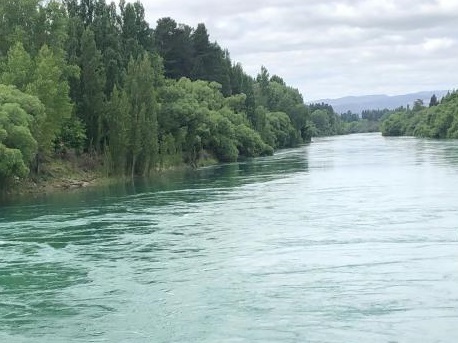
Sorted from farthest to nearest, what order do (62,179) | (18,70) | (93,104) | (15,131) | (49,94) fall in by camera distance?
1. (93,104)
2. (62,179)
3. (49,94)
4. (18,70)
5. (15,131)

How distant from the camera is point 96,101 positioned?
69.1m

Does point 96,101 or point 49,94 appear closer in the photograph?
point 49,94

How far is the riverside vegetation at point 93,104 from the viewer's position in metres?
54.5

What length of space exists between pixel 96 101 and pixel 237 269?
4792cm

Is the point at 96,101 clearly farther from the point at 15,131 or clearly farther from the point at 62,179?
the point at 15,131

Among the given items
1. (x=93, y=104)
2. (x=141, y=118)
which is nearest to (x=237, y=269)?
(x=141, y=118)

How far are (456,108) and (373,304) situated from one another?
158019mm

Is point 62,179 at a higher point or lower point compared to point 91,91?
lower

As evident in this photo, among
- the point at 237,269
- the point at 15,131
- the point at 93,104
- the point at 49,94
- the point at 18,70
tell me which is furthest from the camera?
the point at 93,104

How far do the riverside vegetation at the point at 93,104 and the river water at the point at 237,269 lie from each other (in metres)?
10.1

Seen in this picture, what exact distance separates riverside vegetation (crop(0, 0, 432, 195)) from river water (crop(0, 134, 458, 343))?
10134 millimetres

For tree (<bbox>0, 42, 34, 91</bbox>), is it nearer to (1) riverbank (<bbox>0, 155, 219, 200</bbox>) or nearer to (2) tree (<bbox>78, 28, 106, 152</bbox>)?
(1) riverbank (<bbox>0, 155, 219, 200</bbox>)

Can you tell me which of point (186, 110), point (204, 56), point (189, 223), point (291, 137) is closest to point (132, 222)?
point (189, 223)

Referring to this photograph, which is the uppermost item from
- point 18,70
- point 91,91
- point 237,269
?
point 18,70
